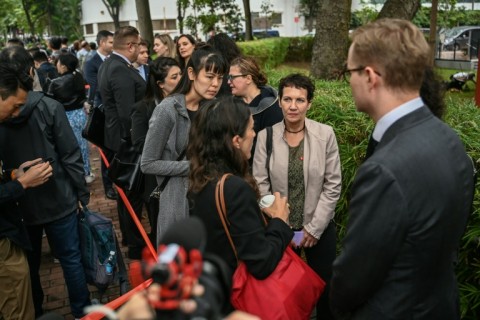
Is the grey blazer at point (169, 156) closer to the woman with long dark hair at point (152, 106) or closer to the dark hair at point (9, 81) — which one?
the woman with long dark hair at point (152, 106)

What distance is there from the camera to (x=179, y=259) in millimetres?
1009

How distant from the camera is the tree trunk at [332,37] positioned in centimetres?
876

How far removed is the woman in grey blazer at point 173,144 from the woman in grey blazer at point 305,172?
0.54m

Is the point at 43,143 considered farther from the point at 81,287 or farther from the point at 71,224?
the point at 81,287

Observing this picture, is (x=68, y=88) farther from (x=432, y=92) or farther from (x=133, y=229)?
(x=432, y=92)

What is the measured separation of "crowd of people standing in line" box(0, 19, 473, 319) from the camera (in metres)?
1.72

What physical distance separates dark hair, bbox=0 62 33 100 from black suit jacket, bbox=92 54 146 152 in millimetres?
2223

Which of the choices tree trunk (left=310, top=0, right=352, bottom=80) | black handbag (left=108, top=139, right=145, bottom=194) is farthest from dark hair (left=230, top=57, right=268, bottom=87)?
tree trunk (left=310, top=0, right=352, bottom=80)

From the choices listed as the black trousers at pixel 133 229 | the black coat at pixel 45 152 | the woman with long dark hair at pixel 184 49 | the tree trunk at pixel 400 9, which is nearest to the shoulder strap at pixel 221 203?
the black coat at pixel 45 152

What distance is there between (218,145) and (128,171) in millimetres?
1983

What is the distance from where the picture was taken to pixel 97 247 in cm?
379

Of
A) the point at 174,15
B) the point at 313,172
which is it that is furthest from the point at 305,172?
the point at 174,15

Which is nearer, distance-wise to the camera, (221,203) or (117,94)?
(221,203)

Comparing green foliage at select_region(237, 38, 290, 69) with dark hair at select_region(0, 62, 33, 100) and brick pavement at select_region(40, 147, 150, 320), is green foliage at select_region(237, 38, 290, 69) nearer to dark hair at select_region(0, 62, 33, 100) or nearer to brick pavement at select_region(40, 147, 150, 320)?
brick pavement at select_region(40, 147, 150, 320)
